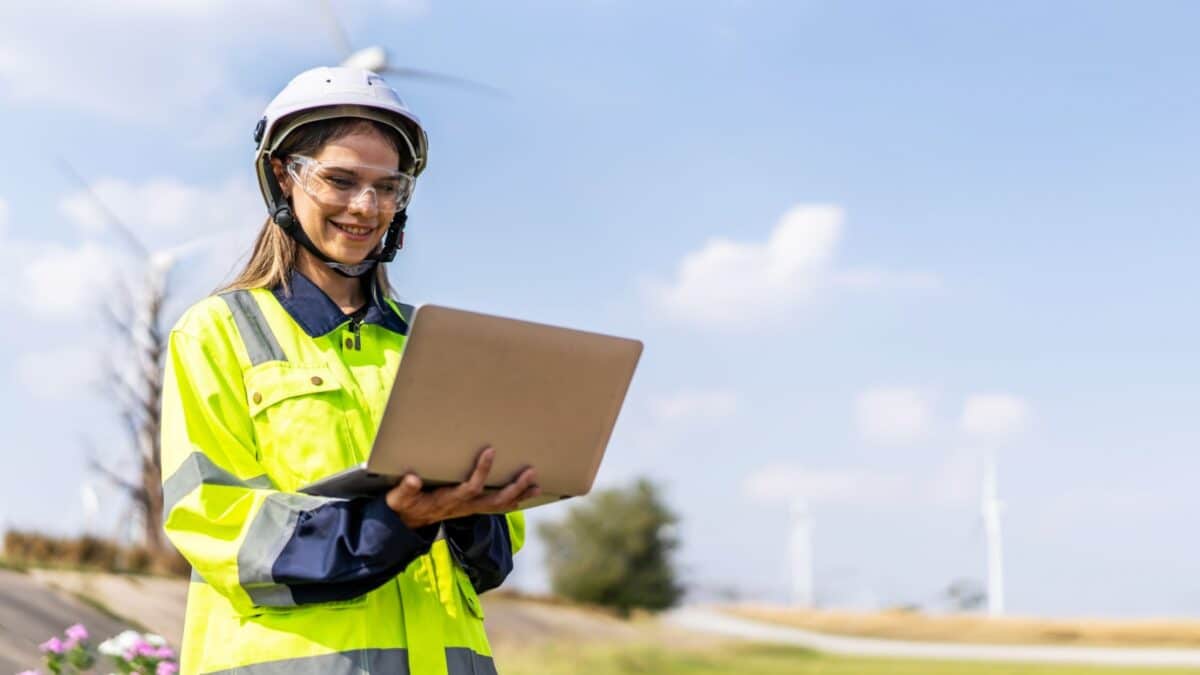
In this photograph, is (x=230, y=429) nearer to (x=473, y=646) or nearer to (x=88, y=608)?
(x=473, y=646)

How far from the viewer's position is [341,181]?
3025mm

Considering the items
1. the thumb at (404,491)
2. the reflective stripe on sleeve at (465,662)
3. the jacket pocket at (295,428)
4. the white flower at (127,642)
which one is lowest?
the reflective stripe on sleeve at (465,662)

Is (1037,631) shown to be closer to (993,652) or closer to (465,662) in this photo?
(993,652)

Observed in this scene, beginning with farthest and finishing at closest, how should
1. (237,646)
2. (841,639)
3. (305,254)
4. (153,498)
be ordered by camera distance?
(841,639)
(153,498)
(305,254)
(237,646)

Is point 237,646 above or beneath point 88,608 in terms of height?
beneath

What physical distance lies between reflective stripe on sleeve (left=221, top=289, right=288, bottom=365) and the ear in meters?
0.24

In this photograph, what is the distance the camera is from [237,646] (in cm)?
272

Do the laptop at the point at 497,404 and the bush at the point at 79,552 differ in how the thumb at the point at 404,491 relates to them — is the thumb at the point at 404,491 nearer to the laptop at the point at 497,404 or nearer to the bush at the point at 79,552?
the laptop at the point at 497,404

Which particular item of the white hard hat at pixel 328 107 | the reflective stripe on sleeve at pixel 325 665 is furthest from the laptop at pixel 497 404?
the white hard hat at pixel 328 107

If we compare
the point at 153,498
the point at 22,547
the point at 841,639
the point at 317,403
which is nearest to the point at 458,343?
the point at 317,403

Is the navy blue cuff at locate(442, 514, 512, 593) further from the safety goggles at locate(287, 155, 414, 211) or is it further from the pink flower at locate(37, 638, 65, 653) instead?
the pink flower at locate(37, 638, 65, 653)

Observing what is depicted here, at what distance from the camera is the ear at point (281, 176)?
123 inches

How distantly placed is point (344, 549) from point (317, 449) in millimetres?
267

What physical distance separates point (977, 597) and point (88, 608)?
51200 mm
